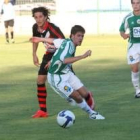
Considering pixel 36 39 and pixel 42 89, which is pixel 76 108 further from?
pixel 36 39

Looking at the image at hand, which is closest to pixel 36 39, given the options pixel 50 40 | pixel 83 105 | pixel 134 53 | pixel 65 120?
pixel 50 40

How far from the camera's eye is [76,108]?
1265cm

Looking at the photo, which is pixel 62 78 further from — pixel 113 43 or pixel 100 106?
pixel 113 43

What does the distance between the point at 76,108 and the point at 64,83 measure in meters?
1.61

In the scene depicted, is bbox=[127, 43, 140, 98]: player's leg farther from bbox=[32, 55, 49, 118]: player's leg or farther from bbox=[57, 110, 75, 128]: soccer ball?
bbox=[57, 110, 75, 128]: soccer ball

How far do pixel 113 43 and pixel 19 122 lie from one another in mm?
19491

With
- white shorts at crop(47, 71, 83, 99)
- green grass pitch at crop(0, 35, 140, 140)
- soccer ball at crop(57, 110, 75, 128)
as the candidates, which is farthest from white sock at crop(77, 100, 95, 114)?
soccer ball at crop(57, 110, 75, 128)

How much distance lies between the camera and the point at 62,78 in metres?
11.2

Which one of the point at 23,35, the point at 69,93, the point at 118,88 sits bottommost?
the point at 23,35

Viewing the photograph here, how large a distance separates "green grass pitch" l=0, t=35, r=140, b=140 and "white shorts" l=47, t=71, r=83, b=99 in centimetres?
47

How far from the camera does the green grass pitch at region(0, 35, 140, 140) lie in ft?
32.8

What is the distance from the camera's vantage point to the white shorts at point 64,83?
11039mm

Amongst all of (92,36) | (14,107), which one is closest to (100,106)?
(14,107)

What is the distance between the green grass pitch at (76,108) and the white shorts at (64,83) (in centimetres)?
47
